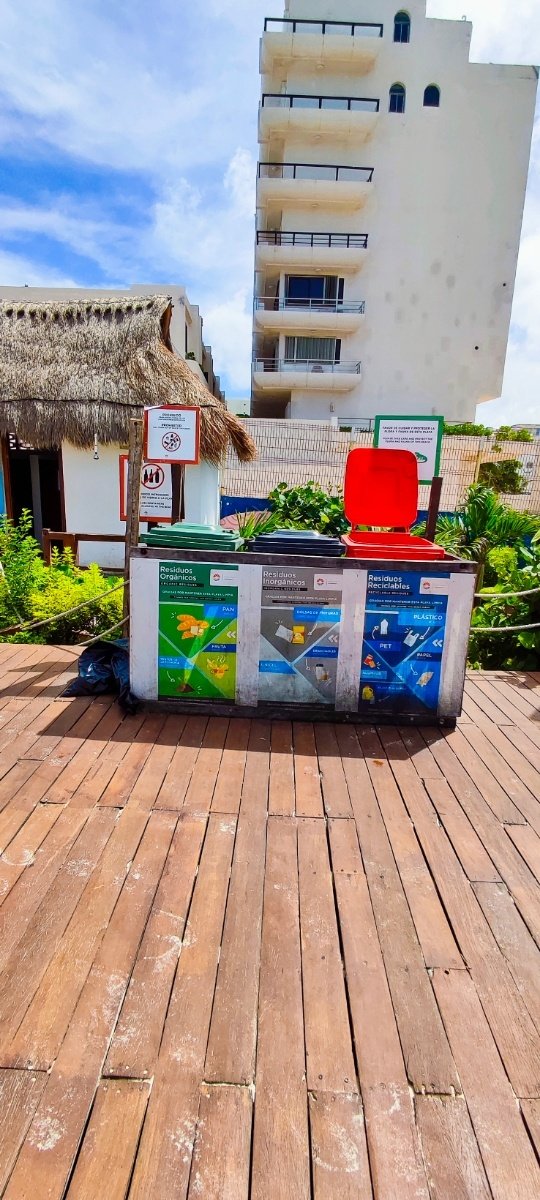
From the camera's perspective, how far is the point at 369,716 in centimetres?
402

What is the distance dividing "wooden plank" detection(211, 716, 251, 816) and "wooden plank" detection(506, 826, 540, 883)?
4.51 ft

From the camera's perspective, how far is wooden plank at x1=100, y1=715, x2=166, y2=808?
3046 millimetres

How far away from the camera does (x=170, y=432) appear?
4852mm

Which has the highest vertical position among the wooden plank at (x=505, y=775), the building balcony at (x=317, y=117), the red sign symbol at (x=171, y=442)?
the building balcony at (x=317, y=117)

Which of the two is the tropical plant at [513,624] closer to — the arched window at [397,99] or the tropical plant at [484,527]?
the tropical plant at [484,527]

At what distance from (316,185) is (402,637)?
1222 inches

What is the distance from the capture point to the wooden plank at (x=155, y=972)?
170cm

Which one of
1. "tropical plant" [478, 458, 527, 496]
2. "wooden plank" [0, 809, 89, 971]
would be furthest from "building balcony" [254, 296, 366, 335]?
"wooden plank" [0, 809, 89, 971]

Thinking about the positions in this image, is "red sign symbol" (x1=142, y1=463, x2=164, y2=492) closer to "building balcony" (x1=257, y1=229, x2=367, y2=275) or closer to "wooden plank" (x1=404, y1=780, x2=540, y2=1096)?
"wooden plank" (x1=404, y1=780, x2=540, y2=1096)

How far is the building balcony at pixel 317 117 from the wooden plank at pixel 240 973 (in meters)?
34.6

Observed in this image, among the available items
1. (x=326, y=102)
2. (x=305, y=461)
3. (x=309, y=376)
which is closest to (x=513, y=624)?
(x=305, y=461)

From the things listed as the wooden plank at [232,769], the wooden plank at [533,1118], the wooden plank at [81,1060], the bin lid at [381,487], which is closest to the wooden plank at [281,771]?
the wooden plank at [232,769]

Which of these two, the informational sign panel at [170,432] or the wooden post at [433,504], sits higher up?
the informational sign panel at [170,432]

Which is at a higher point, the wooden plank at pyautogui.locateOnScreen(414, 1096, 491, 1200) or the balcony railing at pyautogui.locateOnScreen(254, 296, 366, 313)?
the balcony railing at pyautogui.locateOnScreen(254, 296, 366, 313)
